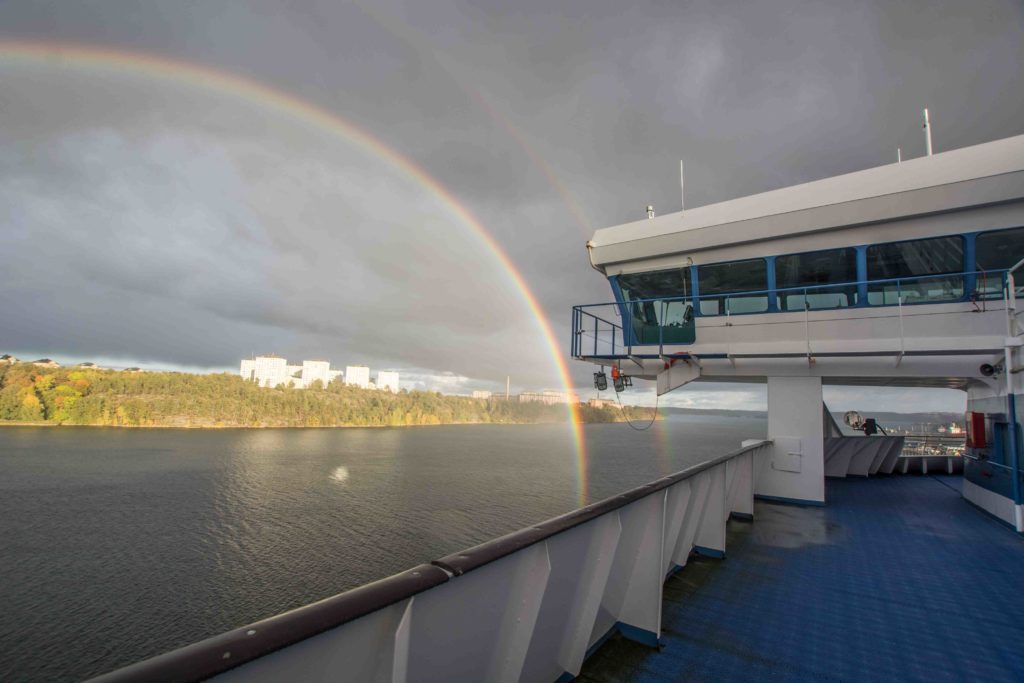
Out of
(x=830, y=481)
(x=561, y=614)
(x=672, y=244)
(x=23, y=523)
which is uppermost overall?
(x=672, y=244)

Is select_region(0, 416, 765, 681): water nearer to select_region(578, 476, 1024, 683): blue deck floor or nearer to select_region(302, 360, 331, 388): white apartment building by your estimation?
select_region(578, 476, 1024, 683): blue deck floor

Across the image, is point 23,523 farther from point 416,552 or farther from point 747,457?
point 747,457

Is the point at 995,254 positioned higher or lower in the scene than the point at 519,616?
higher

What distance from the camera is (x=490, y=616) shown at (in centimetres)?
207

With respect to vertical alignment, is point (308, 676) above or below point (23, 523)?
above

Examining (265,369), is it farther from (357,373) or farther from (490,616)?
(490,616)

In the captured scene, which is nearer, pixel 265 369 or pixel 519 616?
pixel 519 616

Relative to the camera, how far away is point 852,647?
130 inches

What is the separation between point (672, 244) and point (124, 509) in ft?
87.3

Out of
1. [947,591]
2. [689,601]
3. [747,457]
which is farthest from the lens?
[747,457]

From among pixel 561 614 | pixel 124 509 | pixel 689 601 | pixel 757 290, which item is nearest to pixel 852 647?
pixel 689 601

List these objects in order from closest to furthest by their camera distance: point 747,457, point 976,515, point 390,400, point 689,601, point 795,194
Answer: point 689,601, point 747,457, point 976,515, point 795,194, point 390,400

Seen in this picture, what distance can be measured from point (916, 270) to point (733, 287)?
8.90 ft

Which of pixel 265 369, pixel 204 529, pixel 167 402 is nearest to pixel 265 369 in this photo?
pixel 265 369
